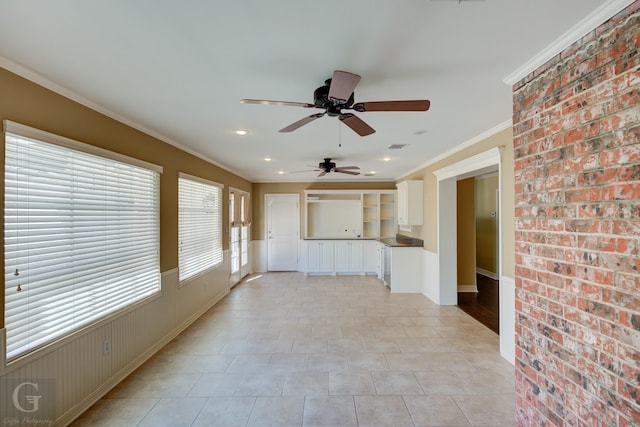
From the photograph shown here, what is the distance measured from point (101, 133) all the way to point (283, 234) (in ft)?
17.7

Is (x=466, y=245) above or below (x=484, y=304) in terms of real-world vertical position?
above

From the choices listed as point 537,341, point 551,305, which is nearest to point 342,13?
point 551,305

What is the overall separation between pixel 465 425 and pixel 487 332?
6.51 ft

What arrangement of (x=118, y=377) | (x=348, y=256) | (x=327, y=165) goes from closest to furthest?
(x=118, y=377)
(x=327, y=165)
(x=348, y=256)

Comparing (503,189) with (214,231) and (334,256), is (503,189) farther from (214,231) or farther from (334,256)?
(334,256)

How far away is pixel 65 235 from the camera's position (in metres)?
2.18

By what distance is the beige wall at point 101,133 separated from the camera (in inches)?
72.5

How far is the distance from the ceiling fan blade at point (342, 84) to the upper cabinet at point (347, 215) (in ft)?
19.2

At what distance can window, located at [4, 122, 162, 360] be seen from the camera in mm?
1836

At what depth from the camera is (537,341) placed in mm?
1796

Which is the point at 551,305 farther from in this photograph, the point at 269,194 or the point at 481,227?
the point at 269,194

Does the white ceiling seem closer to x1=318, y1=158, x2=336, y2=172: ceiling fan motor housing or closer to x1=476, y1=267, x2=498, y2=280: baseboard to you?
x1=318, y1=158, x2=336, y2=172: ceiling fan motor housing

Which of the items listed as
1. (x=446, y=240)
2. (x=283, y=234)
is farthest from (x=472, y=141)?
(x=283, y=234)

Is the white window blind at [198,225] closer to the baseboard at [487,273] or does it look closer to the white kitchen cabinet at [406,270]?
the white kitchen cabinet at [406,270]
